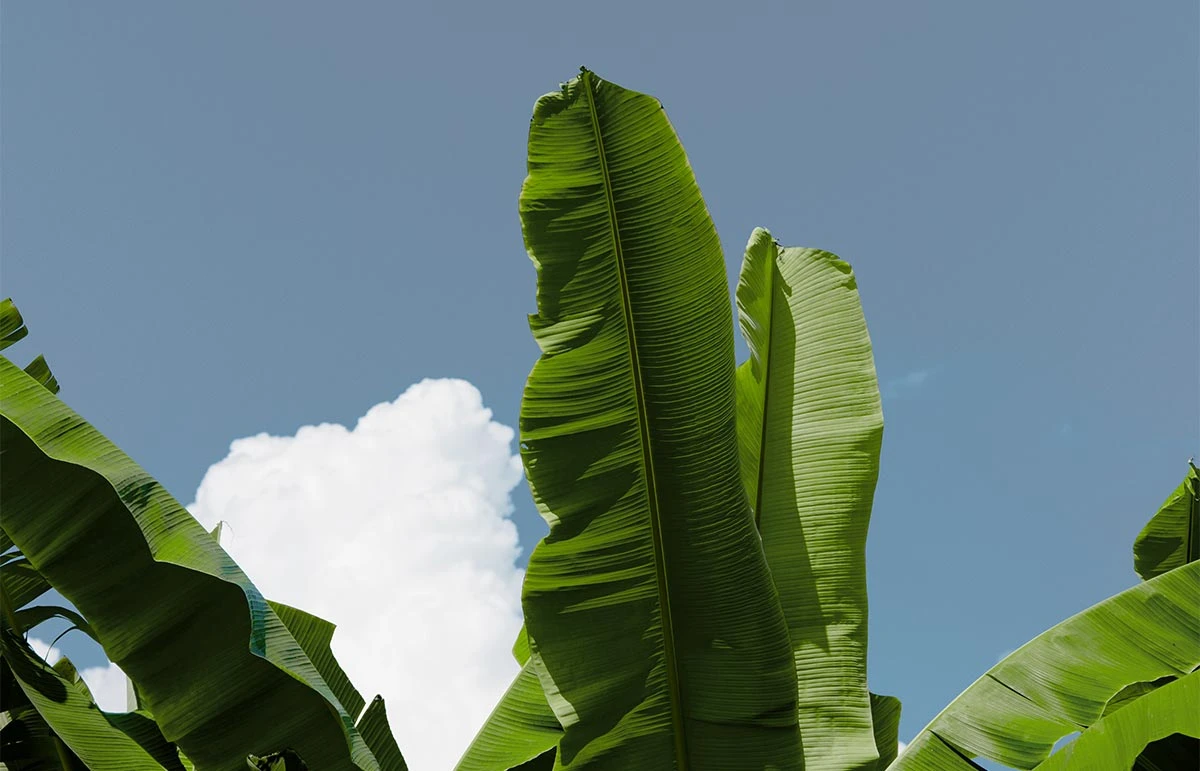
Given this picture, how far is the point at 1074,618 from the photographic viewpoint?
3002 mm

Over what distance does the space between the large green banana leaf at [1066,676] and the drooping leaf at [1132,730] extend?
9.9 inches

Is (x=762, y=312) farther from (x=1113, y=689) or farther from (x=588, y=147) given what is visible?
(x=1113, y=689)

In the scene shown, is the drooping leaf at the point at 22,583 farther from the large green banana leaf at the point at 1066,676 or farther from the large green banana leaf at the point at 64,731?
the large green banana leaf at the point at 1066,676

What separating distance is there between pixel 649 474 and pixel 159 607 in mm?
1350

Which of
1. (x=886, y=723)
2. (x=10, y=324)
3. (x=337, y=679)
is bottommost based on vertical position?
(x=886, y=723)

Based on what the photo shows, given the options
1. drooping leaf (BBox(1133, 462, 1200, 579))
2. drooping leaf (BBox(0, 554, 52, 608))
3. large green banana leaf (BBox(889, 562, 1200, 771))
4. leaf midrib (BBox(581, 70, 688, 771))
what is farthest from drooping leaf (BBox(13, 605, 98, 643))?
drooping leaf (BBox(1133, 462, 1200, 579))

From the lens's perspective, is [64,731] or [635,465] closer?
[635,465]

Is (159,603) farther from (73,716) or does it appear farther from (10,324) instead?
(10,324)

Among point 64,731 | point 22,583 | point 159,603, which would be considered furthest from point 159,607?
point 22,583

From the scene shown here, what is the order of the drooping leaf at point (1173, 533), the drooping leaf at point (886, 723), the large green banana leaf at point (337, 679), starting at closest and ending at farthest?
the large green banana leaf at point (337, 679) → the drooping leaf at point (886, 723) → the drooping leaf at point (1173, 533)

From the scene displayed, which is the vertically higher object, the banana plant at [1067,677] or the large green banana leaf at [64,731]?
the large green banana leaf at [64,731]

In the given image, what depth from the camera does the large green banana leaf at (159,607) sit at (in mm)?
2510

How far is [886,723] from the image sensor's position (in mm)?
3553

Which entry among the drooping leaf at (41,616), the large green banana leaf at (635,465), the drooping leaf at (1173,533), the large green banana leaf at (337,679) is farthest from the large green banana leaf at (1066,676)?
the drooping leaf at (41,616)
